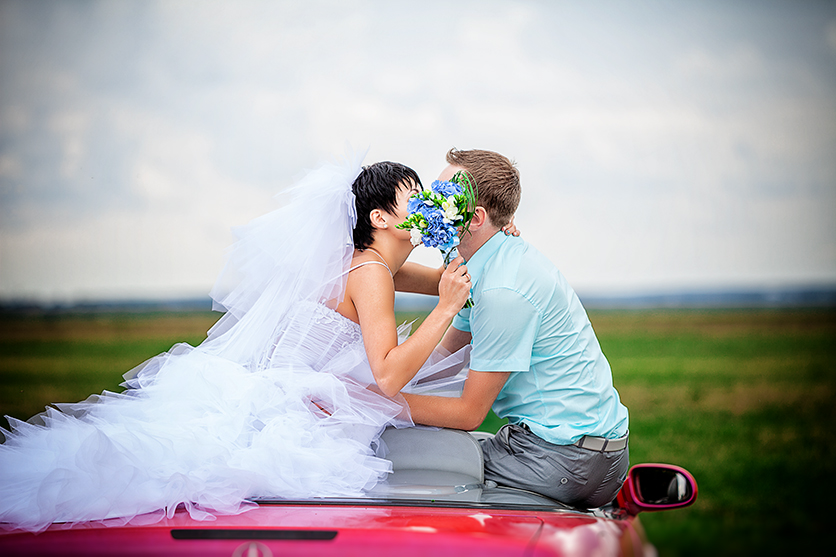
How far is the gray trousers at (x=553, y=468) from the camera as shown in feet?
8.49

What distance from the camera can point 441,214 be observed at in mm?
2621

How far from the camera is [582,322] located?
9.13 ft

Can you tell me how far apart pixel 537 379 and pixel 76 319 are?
40863 mm

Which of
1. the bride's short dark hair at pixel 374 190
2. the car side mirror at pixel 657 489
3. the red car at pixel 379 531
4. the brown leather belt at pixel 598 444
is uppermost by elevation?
the bride's short dark hair at pixel 374 190

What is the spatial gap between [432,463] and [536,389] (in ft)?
1.78

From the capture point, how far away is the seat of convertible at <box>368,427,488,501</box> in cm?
231

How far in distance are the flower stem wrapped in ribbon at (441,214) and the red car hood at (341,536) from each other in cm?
110

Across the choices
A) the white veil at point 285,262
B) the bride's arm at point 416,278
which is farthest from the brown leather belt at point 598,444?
the bride's arm at point 416,278

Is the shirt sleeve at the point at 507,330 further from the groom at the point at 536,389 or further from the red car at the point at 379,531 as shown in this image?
the red car at the point at 379,531

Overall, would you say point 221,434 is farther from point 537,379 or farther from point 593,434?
point 593,434

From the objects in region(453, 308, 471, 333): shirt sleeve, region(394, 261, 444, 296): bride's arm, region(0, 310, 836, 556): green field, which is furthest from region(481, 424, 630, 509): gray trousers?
region(0, 310, 836, 556): green field

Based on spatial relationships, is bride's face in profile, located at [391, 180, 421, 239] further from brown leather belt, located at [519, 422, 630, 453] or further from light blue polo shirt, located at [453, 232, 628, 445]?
brown leather belt, located at [519, 422, 630, 453]

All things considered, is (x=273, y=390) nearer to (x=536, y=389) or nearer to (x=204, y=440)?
(x=204, y=440)

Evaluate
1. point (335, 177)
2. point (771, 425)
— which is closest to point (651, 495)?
point (335, 177)
